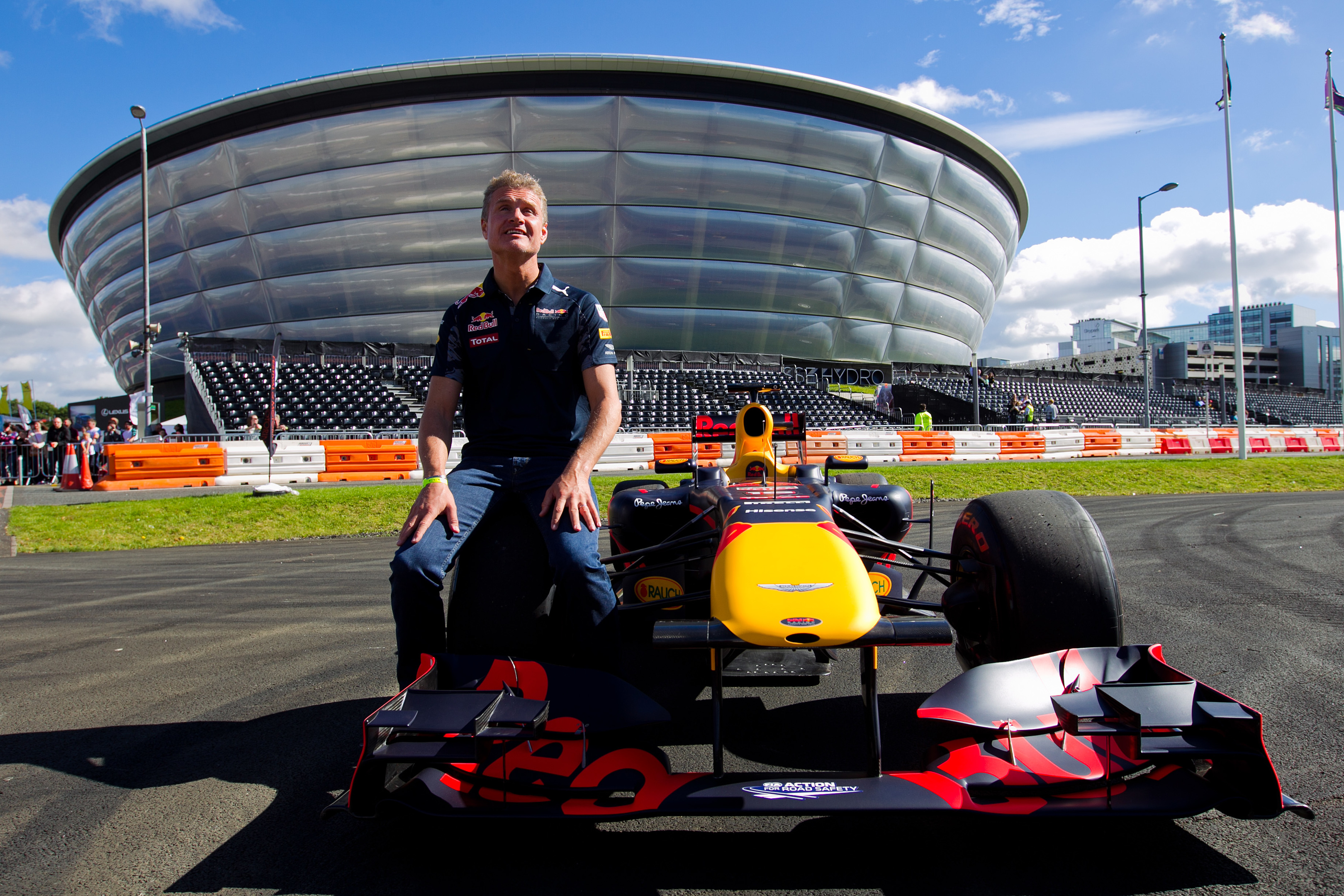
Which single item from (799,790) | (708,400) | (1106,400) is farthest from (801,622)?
(1106,400)

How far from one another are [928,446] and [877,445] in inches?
62.6

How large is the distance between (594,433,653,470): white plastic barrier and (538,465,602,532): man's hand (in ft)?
51.6

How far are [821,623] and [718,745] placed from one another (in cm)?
45

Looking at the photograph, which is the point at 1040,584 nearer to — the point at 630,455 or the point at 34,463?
the point at 630,455

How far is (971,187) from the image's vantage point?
39625 mm

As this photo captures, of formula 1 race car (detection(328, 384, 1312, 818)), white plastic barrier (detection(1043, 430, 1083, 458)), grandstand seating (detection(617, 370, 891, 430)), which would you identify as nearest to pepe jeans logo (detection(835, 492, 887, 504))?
formula 1 race car (detection(328, 384, 1312, 818))

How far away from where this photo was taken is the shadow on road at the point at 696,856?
1811mm

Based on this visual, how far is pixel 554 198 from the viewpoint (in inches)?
1257

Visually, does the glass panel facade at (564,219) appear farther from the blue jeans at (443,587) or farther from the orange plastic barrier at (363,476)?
the blue jeans at (443,587)

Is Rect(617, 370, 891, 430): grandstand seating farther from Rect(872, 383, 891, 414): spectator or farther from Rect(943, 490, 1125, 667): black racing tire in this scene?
Rect(943, 490, 1125, 667): black racing tire

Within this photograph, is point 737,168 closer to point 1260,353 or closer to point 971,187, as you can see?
point 971,187

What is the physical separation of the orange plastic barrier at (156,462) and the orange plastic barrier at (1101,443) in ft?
76.4

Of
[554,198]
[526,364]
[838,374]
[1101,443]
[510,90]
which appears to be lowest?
[1101,443]

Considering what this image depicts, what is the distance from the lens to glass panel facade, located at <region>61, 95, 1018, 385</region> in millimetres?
31312
